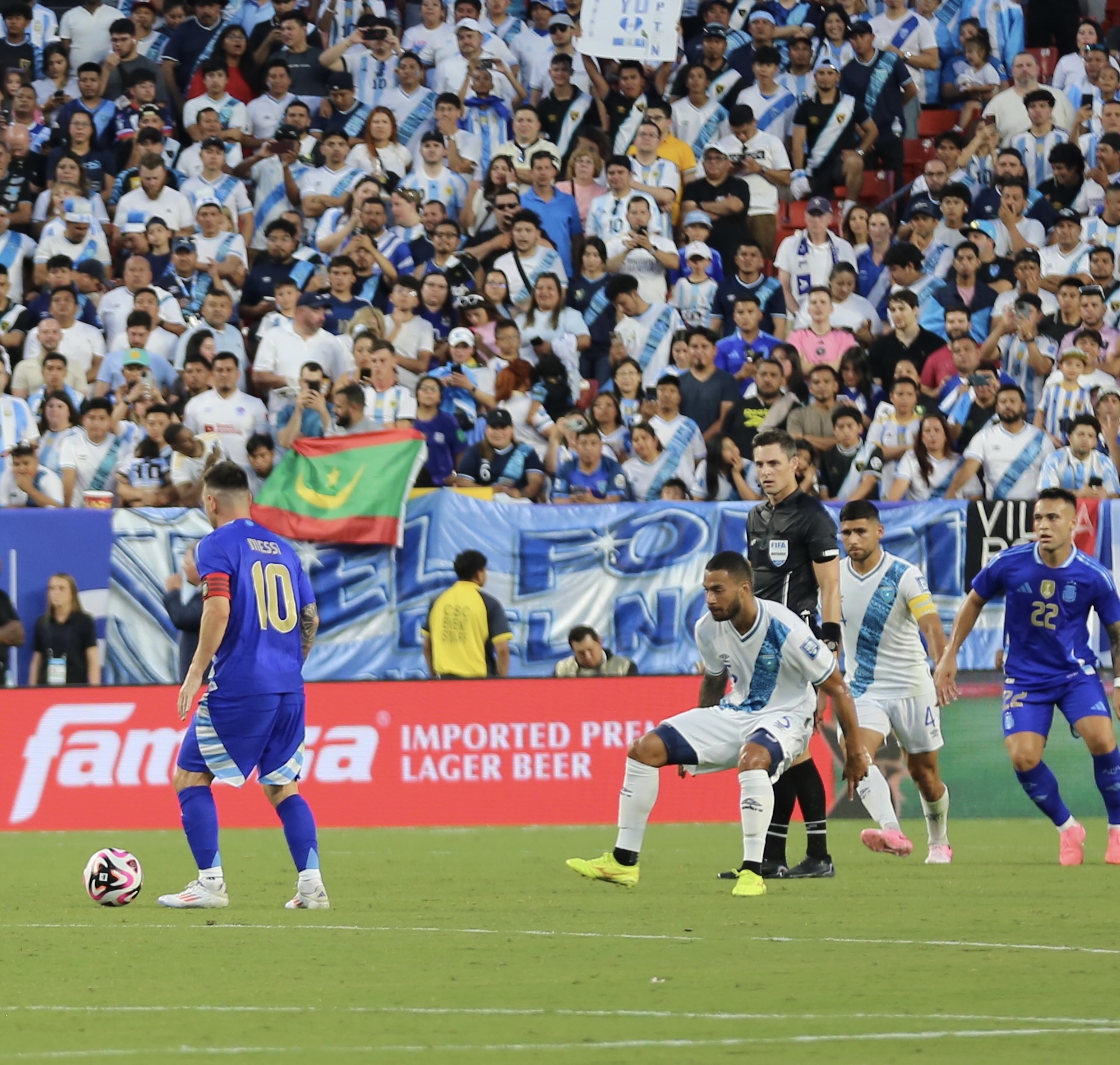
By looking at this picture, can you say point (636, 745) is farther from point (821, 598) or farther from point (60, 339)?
point (60, 339)

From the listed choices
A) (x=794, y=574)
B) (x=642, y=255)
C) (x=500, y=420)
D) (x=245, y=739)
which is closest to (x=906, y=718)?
(x=794, y=574)

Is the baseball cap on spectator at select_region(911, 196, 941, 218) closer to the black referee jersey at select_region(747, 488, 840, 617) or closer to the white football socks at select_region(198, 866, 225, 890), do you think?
the black referee jersey at select_region(747, 488, 840, 617)

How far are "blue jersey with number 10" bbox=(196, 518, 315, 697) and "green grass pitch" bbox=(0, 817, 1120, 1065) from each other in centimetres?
119

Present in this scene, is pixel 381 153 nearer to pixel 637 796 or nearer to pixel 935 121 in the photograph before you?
pixel 935 121

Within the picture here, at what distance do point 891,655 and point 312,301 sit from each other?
844 cm

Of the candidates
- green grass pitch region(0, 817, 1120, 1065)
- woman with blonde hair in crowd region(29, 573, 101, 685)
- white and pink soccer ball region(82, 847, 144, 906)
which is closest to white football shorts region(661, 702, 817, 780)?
green grass pitch region(0, 817, 1120, 1065)

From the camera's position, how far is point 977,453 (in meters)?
19.6

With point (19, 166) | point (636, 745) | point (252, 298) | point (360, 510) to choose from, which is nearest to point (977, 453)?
point (360, 510)

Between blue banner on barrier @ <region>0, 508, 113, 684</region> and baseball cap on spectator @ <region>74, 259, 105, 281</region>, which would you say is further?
baseball cap on spectator @ <region>74, 259, 105, 281</region>

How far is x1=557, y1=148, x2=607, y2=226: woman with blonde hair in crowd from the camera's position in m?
Answer: 22.3

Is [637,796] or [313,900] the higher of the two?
[637,796]

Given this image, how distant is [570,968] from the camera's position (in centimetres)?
836

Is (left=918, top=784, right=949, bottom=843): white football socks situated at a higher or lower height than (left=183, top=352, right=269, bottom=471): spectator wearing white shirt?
lower

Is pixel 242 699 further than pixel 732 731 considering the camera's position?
No
